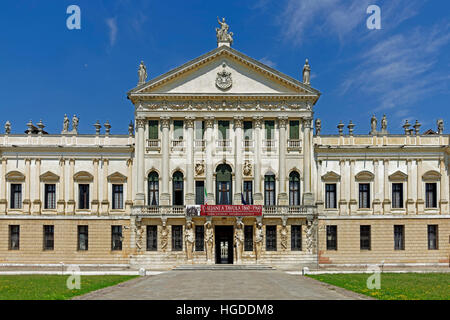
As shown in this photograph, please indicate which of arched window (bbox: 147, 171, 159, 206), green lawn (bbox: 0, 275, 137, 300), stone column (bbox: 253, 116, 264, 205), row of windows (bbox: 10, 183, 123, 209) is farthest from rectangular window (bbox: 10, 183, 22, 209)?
stone column (bbox: 253, 116, 264, 205)

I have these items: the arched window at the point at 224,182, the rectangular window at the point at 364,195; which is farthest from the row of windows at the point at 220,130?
the rectangular window at the point at 364,195

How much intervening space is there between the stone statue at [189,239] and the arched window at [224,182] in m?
3.97

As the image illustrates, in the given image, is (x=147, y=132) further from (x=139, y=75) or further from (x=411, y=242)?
(x=411, y=242)

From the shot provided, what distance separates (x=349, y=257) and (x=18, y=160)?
30.5m

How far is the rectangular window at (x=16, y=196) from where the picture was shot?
4716 cm

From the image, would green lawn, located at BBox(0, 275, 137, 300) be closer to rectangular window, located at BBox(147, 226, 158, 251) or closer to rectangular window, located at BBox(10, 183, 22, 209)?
rectangular window, located at BBox(147, 226, 158, 251)

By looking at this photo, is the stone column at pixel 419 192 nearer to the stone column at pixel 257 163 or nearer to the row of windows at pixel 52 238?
the stone column at pixel 257 163

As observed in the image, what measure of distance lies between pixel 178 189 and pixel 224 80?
1040 centimetres

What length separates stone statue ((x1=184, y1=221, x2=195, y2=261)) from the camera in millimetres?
44875

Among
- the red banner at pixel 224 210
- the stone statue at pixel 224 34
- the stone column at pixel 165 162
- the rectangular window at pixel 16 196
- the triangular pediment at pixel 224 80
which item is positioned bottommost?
the red banner at pixel 224 210

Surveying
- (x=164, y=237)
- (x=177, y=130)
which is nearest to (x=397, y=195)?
(x=177, y=130)

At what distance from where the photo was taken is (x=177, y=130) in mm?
46906
